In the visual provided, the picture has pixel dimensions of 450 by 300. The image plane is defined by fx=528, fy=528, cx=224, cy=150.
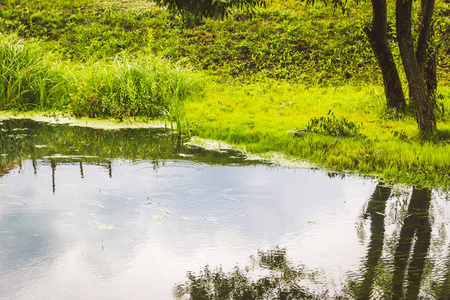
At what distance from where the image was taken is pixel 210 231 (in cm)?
527

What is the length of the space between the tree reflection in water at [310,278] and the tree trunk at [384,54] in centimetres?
654

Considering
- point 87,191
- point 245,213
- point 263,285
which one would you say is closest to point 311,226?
point 245,213

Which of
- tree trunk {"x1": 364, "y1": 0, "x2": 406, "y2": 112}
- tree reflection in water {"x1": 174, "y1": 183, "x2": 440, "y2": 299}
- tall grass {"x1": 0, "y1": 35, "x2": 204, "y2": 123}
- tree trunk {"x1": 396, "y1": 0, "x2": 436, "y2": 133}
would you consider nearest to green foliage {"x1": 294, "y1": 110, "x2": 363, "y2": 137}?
tree trunk {"x1": 396, "y1": 0, "x2": 436, "y2": 133}

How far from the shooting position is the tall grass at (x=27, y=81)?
12.7m

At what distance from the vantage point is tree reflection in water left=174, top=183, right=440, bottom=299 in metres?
4.04

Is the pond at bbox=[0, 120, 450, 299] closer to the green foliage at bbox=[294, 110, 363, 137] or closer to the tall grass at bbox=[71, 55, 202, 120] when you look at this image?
the green foliage at bbox=[294, 110, 363, 137]

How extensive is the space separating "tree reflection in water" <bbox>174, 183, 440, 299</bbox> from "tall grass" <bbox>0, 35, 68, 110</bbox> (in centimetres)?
931

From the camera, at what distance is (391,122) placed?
10359 millimetres

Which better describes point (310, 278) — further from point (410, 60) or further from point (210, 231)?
point (410, 60)

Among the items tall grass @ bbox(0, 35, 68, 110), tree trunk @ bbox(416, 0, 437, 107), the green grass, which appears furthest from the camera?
tall grass @ bbox(0, 35, 68, 110)

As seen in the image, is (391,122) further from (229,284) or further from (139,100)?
(229,284)

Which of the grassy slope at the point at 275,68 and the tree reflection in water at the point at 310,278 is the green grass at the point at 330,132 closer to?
the grassy slope at the point at 275,68

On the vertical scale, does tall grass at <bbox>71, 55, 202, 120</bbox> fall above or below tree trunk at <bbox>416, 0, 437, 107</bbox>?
below

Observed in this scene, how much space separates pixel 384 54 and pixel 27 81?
8.42 meters
